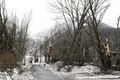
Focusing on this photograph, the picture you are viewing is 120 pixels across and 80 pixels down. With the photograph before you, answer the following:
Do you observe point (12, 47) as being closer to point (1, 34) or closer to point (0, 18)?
point (1, 34)

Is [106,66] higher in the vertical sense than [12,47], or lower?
lower

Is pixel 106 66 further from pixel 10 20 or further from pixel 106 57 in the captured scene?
pixel 10 20

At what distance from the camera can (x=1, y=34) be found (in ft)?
51.7

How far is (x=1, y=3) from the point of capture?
1603cm

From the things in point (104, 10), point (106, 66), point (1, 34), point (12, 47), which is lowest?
point (106, 66)

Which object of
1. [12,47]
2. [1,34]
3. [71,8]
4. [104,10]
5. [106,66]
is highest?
[71,8]

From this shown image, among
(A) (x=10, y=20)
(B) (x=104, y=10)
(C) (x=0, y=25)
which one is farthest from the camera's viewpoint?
(A) (x=10, y=20)

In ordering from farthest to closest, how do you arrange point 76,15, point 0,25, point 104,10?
point 76,15, point 0,25, point 104,10

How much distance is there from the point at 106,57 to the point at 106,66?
1064 millimetres

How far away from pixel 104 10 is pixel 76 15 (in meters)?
4.18

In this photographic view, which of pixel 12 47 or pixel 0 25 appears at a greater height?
pixel 0 25

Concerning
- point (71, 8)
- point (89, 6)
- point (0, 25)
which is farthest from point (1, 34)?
point (89, 6)

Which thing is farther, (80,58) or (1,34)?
(80,58)

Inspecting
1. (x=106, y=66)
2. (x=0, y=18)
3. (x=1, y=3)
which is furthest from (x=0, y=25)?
(x=106, y=66)
